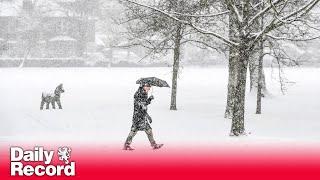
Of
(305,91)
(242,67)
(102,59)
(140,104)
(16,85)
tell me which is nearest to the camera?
(140,104)

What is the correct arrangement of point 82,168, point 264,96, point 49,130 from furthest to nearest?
1. point 264,96
2. point 49,130
3. point 82,168

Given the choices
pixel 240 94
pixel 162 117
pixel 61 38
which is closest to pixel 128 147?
pixel 240 94

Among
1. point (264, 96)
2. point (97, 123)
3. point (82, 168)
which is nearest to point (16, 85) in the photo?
point (264, 96)

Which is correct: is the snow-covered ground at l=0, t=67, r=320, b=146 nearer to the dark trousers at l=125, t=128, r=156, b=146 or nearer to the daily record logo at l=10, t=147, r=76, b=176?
the dark trousers at l=125, t=128, r=156, b=146

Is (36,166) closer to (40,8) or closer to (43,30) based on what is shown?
(43,30)

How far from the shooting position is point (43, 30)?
70750 millimetres

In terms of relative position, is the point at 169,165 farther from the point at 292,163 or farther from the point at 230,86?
the point at 230,86

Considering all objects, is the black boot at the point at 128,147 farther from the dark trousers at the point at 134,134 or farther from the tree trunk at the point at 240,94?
the tree trunk at the point at 240,94

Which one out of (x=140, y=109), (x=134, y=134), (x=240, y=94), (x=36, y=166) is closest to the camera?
(x=36, y=166)

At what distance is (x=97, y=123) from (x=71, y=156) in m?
8.01

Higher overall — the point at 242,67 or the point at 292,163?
the point at 242,67

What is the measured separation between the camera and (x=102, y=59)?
228ft

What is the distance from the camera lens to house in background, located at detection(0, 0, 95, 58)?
6944 cm

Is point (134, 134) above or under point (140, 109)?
under
